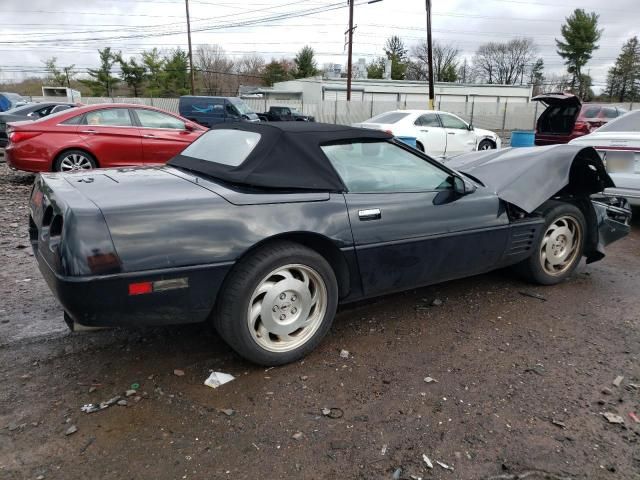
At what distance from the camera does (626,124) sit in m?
6.47

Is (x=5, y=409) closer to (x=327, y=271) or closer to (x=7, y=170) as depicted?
(x=327, y=271)

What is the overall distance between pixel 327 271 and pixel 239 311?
59cm

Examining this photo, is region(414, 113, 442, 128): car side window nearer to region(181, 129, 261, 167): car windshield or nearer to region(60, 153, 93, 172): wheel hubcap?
region(60, 153, 93, 172): wheel hubcap

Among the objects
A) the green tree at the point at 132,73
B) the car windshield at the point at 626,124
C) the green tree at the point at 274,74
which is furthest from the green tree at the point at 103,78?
the car windshield at the point at 626,124

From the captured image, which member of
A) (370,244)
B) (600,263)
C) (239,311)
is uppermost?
(370,244)

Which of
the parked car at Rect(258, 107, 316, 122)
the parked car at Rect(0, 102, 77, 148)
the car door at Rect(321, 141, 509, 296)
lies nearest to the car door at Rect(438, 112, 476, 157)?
Answer: the parked car at Rect(258, 107, 316, 122)

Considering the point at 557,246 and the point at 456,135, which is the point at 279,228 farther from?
the point at 456,135

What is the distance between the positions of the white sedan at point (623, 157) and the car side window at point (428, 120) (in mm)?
7324

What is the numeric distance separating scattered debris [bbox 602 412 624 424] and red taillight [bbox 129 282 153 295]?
95.1 inches

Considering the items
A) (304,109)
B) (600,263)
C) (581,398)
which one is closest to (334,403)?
(581,398)

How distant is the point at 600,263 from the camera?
5180 mm

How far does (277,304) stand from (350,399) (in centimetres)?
67

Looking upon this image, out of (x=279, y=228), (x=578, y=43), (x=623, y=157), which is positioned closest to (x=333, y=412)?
(x=279, y=228)

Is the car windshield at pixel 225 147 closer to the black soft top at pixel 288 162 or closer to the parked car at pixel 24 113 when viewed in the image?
the black soft top at pixel 288 162
